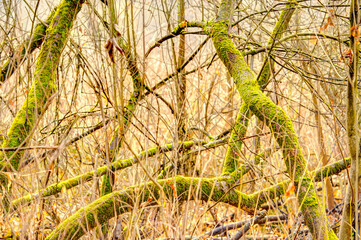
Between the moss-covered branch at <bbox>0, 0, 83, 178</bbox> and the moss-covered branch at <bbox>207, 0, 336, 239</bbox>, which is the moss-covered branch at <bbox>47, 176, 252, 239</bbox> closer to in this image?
the moss-covered branch at <bbox>207, 0, 336, 239</bbox>

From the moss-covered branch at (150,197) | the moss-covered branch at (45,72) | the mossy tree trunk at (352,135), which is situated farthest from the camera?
the moss-covered branch at (45,72)

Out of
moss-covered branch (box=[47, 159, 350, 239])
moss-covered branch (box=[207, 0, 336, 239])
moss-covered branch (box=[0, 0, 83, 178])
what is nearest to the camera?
moss-covered branch (box=[207, 0, 336, 239])

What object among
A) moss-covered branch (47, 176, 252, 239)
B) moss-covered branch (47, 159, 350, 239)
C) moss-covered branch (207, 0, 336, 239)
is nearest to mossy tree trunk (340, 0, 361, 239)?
moss-covered branch (207, 0, 336, 239)

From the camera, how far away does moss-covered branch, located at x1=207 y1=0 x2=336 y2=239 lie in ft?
6.03

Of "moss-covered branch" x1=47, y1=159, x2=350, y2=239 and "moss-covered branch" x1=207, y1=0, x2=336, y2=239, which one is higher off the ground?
"moss-covered branch" x1=207, y1=0, x2=336, y2=239

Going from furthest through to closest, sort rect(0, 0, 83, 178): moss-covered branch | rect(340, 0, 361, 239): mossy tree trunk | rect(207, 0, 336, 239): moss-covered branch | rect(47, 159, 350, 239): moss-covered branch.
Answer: rect(0, 0, 83, 178): moss-covered branch, rect(47, 159, 350, 239): moss-covered branch, rect(207, 0, 336, 239): moss-covered branch, rect(340, 0, 361, 239): mossy tree trunk

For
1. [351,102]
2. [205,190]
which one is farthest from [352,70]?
[205,190]

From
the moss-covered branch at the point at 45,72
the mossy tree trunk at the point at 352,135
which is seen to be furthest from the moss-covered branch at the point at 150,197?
the moss-covered branch at the point at 45,72

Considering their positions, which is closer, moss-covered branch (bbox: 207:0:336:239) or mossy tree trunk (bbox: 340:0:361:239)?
mossy tree trunk (bbox: 340:0:361:239)

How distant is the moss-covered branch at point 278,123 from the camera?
1.84 metres

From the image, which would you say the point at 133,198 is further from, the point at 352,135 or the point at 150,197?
the point at 352,135

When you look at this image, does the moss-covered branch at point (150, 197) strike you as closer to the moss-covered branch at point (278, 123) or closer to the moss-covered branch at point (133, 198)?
the moss-covered branch at point (133, 198)

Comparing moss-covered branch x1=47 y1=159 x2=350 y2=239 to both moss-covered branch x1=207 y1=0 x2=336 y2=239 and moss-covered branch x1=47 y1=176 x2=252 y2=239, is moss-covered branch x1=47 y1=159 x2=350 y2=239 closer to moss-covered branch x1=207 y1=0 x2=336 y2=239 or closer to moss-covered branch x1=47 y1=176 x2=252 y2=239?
moss-covered branch x1=47 y1=176 x2=252 y2=239

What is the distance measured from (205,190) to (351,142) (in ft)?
3.58
